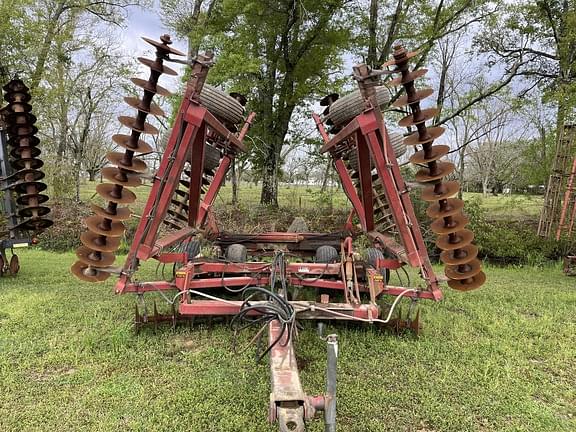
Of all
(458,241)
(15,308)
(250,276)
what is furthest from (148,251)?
Result: (458,241)

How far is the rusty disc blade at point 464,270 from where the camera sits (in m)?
3.90

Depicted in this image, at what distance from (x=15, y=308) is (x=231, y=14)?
10806 millimetres

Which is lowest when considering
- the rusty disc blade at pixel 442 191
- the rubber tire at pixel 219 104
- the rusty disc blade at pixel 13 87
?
the rusty disc blade at pixel 442 191

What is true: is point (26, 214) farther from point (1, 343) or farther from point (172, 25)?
point (172, 25)

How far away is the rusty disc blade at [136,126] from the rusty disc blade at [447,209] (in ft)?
8.81

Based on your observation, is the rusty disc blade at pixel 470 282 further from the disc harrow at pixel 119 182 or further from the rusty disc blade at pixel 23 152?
the rusty disc blade at pixel 23 152

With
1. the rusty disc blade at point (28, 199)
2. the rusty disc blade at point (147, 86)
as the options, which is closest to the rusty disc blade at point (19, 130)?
the rusty disc blade at point (28, 199)

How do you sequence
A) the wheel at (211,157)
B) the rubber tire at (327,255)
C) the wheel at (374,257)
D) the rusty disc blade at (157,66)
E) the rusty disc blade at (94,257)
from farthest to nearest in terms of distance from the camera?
1. the wheel at (211,157)
2. the rubber tire at (327,255)
3. the wheel at (374,257)
4. the rusty disc blade at (94,257)
5. the rusty disc blade at (157,66)

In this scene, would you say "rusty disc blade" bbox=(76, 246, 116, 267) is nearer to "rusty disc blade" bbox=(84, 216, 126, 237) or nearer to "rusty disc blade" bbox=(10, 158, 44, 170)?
"rusty disc blade" bbox=(84, 216, 126, 237)

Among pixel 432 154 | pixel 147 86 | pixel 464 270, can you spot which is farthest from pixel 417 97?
pixel 147 86

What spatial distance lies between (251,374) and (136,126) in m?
2.44

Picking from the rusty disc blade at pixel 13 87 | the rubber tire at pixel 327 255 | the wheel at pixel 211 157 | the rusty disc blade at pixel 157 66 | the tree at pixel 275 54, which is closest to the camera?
the rusty disc blade at pixel 157 66

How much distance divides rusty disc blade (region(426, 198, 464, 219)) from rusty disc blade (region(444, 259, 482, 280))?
52 centimetres

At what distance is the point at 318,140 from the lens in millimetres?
15219
